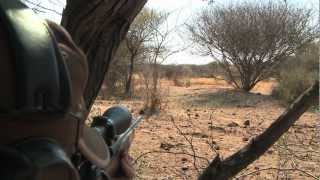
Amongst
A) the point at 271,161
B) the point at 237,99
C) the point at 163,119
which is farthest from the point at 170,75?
the point at 271,161

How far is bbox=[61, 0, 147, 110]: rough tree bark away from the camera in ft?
6.06

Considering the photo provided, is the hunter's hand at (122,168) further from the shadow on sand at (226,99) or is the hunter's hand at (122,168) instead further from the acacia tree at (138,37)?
the acacia tree at (138,37)

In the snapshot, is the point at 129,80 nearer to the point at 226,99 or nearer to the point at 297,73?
the point at 226,99

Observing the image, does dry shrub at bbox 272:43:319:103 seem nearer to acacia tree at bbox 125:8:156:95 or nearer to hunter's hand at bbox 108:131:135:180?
acacia tree at bbox 125:8:156:95

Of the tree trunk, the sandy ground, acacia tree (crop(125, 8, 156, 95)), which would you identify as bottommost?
the sandy ground

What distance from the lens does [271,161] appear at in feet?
19.5

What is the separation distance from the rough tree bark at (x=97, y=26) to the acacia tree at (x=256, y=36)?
16478 millimetres

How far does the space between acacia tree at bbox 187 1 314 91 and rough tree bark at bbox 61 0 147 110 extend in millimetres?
16478

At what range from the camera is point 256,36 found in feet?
60.7

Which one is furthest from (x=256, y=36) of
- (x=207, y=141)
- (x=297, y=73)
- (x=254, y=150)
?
(x=254, y=150)

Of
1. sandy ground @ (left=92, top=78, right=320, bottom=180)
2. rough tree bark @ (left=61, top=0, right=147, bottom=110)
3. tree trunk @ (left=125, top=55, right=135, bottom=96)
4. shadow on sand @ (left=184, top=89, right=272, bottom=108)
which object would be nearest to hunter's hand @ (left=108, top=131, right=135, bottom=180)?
rough tree bark @ (left=61, top=0, right=147, bottom=110)

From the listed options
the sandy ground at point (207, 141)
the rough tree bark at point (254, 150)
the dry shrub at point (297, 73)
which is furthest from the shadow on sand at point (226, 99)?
the rough tree bark at point (254, 150)

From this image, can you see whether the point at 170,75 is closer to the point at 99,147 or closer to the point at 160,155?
the point at 160,155

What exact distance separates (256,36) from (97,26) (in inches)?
668
